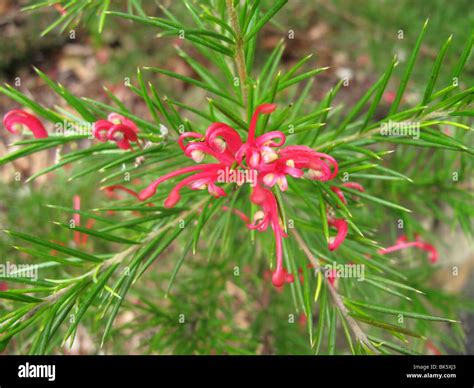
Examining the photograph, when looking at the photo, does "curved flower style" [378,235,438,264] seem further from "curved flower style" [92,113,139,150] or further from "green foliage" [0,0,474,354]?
"curved flower style" [92,113,139,150]

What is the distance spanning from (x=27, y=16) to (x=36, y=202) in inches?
64.3

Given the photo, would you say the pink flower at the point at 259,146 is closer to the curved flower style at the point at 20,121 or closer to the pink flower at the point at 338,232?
the pink flower at the point at 338,232

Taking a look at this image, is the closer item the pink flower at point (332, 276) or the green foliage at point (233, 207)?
the green foliage at point (233, 207)

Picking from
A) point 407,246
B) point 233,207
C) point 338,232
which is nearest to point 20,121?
point 233,207

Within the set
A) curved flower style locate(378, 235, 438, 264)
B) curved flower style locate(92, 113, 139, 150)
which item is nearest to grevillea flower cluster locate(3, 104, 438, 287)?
Result: curved flower style locate(92, 113, 139, 150)

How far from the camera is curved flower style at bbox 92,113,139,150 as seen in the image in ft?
2.22

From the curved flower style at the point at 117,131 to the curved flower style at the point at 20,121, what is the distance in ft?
0.38

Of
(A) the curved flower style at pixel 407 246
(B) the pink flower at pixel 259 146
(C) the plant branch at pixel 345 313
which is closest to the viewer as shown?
(B) the pink flower at pixel 259 146

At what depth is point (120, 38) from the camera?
8.45ft

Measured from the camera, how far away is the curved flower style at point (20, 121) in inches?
27.8

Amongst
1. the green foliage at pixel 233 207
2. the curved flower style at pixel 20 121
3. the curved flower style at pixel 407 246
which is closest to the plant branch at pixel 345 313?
the green foliage at pixel 233 207

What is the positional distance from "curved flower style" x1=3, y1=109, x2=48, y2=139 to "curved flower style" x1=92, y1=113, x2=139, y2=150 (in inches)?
4.6
